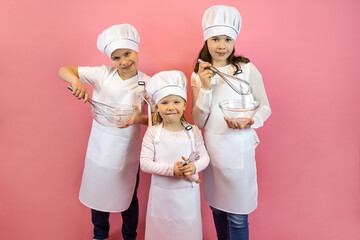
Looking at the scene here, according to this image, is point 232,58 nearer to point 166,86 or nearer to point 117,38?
point 166,86

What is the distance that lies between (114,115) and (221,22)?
1.86 feet

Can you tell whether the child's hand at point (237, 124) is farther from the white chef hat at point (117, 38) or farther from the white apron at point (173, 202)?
the white chef hat at point (117, 38)

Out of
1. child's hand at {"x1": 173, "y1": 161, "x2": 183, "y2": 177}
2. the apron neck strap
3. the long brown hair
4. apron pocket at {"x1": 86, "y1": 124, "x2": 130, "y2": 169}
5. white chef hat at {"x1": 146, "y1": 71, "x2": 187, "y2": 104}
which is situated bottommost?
child's hand at {"x1": 173, "y1": 161, "x2": 183, "y2": 177}

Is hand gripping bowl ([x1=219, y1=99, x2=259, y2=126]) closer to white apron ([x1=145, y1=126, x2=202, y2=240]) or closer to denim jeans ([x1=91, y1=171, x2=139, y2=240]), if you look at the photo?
white apron ([x1=145, y1=126, x2=202, y2=240])

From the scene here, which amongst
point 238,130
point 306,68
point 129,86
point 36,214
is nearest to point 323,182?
point 306,68

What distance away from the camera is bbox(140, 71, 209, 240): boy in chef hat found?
1.18 m

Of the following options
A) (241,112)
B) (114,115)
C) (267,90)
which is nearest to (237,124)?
(241,112)

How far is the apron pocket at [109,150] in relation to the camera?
52.4 inches

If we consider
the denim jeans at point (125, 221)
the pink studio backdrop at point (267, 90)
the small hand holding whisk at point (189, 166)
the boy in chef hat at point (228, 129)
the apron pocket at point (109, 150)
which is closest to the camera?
the small hand holding whisk at point (189, 166)

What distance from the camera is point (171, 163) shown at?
119cm

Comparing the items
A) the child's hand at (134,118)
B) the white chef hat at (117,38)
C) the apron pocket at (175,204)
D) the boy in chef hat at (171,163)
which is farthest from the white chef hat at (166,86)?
the apron pocket at (175,204)

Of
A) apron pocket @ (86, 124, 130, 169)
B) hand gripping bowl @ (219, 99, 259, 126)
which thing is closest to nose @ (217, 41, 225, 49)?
hand gripping bowl @ (219, 99, 259, 126)

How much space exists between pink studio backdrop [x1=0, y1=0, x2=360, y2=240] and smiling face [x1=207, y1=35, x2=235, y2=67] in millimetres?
442

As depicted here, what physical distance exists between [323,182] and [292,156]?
214 millimetres
